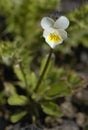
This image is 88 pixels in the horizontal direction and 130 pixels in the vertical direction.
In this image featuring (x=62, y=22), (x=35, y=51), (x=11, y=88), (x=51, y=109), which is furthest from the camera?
(x=35, y=51)

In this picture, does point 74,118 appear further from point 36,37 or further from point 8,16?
point 8,16

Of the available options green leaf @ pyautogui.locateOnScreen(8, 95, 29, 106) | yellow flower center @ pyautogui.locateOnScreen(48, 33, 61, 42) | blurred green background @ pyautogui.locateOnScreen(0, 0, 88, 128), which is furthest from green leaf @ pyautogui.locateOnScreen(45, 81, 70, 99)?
yellow flower center @ pyautogui.locateOnScreen(48, 33, 61, 42)

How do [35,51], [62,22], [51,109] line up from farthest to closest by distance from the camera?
[35,51], [51,109], [62,22]

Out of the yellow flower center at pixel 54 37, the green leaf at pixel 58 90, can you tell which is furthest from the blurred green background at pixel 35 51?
the yellow flower center at pixel 54 37

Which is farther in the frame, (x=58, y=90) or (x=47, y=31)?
(x=58, y=90)

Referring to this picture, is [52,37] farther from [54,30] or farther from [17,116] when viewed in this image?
[17,116]

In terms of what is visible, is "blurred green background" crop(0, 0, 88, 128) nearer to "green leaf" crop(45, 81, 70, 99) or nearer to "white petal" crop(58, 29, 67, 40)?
"green leaf" crop(45, 81, 70, 99)

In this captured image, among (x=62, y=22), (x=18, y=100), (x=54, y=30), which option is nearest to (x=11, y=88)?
(x=18, y=100)
